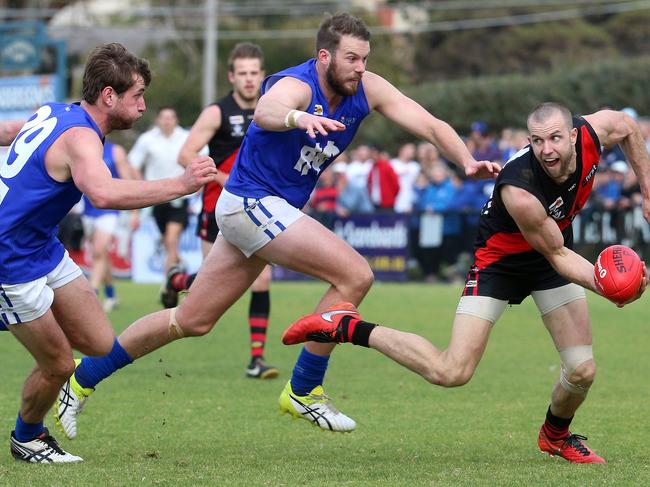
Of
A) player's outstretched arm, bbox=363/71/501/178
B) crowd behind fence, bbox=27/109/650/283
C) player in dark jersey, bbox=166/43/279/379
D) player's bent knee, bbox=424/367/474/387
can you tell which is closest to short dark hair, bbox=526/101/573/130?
player's outstretched arm, bbox=363/71/501/178

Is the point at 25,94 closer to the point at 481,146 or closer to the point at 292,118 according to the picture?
the point at 481,146

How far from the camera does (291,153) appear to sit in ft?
22.1

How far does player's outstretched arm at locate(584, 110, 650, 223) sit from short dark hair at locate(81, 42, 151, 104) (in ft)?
8.31

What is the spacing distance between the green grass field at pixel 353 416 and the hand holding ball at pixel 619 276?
36.0 inches

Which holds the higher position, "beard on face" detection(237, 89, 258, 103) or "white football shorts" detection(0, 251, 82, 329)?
"beard on face" detection(237, 89, 258, 103)

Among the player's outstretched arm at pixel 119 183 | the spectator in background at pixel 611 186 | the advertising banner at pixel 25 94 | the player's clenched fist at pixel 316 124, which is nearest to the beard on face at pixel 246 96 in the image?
the player's clenched fist at pixel 316 124

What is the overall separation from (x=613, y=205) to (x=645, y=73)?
39.8 ft

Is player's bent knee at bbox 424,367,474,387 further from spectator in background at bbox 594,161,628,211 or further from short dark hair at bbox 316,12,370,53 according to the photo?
spectator in background at bbox 594,161,628,211

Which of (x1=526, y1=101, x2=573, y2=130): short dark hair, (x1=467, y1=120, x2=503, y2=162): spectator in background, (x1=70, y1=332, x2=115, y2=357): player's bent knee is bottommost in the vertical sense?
(x1=467, y1=120, x2=503, y2=162): spectator in background

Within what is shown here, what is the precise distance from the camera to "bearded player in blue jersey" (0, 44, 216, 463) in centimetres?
571

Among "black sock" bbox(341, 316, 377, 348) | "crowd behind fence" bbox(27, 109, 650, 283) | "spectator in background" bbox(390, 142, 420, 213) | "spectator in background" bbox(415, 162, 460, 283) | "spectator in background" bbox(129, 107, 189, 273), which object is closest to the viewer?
"black sock" bbox(341, 316, 377, 348)

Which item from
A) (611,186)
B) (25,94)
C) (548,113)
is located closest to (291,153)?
(548,113)

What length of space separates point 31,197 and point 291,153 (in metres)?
1.56

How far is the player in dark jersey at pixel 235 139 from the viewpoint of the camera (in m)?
9.80
